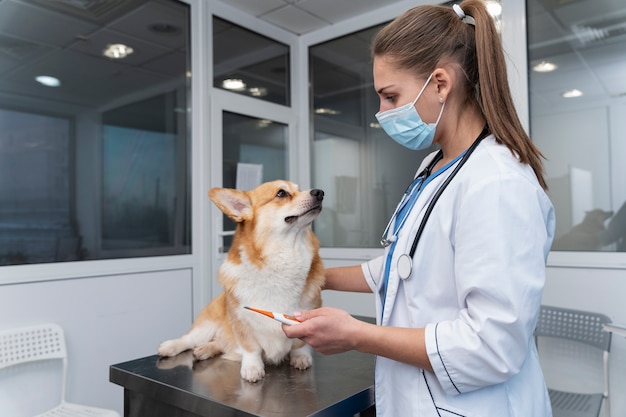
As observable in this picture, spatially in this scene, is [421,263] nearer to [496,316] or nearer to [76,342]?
[496,316]

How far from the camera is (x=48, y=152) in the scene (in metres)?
2.50

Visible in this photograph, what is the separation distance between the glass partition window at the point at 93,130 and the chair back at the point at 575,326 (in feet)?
7.47

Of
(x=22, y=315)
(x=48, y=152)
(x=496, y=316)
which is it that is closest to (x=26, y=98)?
(x=48, y=152)

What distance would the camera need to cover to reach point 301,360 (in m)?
1.30

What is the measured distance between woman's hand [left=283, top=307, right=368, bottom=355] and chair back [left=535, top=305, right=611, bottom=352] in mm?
1887

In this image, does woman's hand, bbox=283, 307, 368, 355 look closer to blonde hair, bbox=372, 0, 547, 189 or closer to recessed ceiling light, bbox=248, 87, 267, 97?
blonde hair, bbox=372, 0, 547, 189

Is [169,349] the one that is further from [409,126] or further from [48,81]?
[48,81]

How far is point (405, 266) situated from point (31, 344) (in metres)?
2.15

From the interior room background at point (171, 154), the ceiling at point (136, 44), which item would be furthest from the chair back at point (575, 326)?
the ceiling at point (136, 44)

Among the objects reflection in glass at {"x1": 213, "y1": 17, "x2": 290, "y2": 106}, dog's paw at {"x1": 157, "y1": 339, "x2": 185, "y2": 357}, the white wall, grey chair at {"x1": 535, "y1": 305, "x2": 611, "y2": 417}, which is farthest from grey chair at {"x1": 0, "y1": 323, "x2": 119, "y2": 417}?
grey chair at {"x1": 535, "y1": 305, "x2": 611, "y2": 417}

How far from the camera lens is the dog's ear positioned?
1318mm

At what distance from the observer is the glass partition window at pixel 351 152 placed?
3568 mm

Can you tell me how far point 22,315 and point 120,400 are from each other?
31.3 inches

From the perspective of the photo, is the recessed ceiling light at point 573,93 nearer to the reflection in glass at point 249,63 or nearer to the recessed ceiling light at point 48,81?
the reflection in glass at point 249,63
